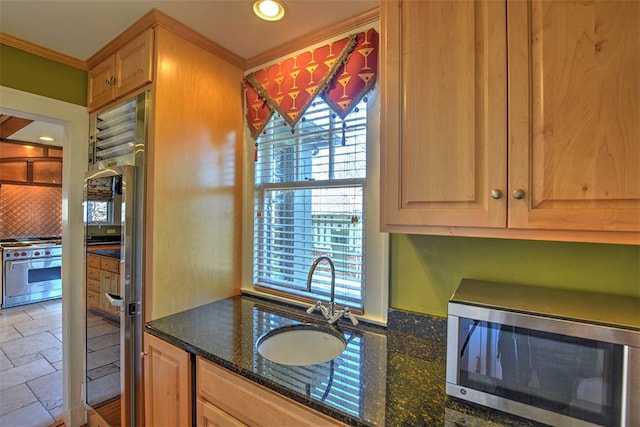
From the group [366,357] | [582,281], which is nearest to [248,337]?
[366,357]

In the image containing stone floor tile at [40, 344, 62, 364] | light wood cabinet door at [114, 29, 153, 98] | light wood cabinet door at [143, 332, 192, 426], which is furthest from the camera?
stone floor tile at [40, 344, 62, 364]

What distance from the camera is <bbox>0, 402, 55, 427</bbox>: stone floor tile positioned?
6.64 ft

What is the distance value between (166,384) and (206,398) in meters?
0.28

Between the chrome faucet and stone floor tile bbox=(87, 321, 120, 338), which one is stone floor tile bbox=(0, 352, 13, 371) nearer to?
stone floor tile bbox=(87, 321, 120, 338)

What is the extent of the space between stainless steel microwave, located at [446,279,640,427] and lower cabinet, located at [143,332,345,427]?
1.49 feet

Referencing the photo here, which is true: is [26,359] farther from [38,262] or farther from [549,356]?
[549,356]

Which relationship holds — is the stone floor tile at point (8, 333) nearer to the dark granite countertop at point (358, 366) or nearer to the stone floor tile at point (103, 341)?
the stone floor tile at point (103, 341)

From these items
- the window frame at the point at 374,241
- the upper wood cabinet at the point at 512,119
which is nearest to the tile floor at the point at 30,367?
the window frame at the point at 374,241

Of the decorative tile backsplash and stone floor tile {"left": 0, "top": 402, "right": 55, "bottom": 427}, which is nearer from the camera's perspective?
stone floor tile {"left": 0, "top": 402, "right": 55, "bottom": 427}

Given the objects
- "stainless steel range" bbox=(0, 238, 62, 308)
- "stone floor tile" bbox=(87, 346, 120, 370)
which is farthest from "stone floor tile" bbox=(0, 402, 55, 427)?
"stainless steel range" bbox=(0, 238, 62, 308)

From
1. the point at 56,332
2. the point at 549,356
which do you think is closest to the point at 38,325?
the point at 56,332

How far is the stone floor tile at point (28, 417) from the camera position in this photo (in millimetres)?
2023

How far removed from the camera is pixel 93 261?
6.01 ft

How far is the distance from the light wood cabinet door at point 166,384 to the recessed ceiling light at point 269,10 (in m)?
1.55
